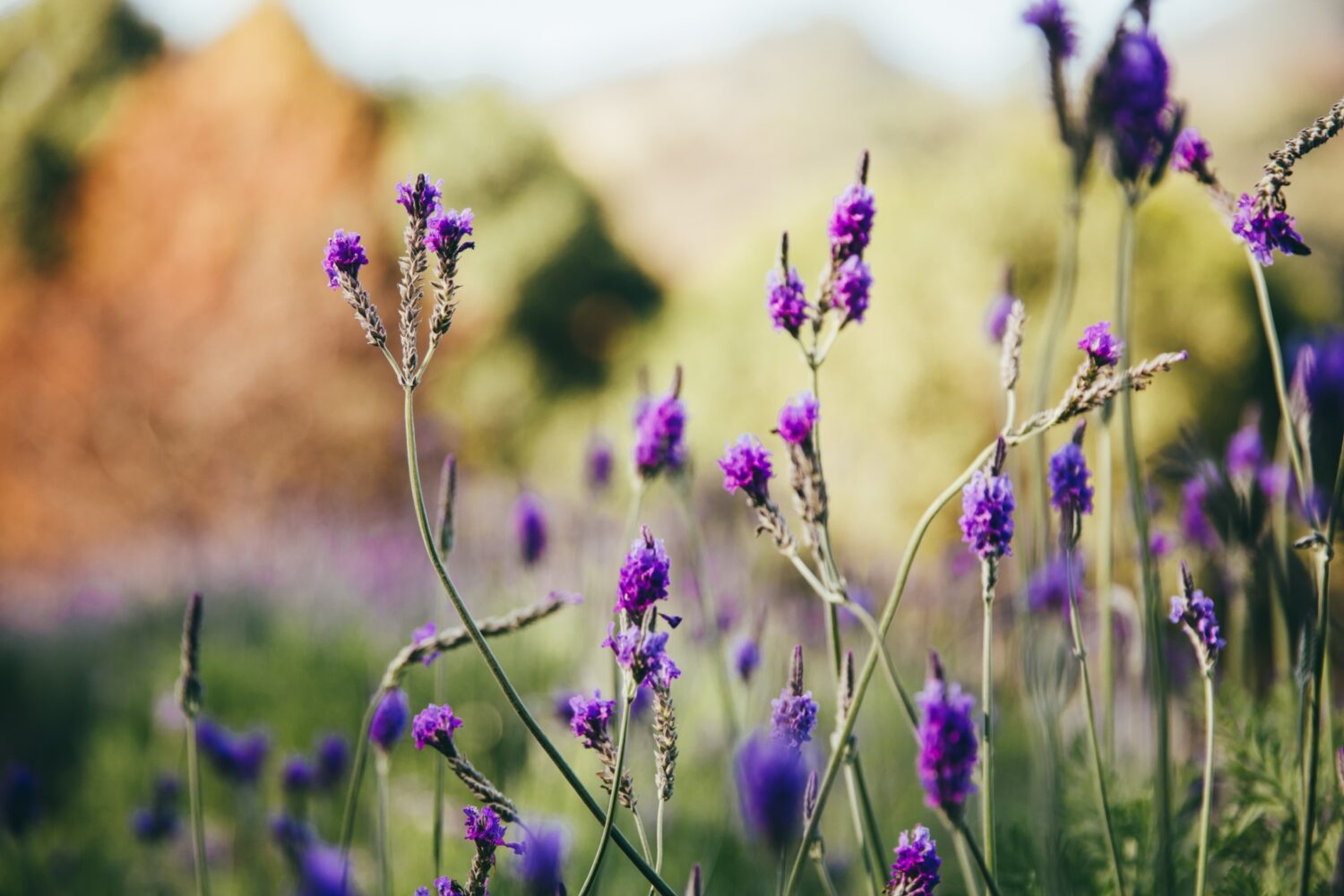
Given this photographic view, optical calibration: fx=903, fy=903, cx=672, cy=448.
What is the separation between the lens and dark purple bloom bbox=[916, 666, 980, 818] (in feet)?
2.02

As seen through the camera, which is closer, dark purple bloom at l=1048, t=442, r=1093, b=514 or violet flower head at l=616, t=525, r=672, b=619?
violet flower head at l=616, t=525, r=672, b=619

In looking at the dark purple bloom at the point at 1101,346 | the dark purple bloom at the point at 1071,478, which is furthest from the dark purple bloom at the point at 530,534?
the dark purple bloom at the point at 1101,346

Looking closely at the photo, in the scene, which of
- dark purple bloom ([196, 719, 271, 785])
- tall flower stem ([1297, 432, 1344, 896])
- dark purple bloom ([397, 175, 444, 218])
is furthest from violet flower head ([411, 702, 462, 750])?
dark purple bloom ([196, 719, 271, 785])

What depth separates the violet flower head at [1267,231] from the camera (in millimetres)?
797

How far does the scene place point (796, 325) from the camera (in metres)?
0.84

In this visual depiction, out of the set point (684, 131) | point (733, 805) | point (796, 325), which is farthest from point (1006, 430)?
point (684, 131)

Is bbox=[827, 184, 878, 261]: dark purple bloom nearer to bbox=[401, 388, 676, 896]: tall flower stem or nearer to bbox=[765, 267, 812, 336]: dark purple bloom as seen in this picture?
bbox=[765, 267, 812, 336]: dark purple bloom

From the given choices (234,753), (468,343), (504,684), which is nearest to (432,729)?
(504,684)

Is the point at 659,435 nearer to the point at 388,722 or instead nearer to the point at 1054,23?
the point at 388,722

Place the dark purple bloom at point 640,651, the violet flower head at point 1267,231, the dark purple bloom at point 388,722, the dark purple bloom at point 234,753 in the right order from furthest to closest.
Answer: the dark purple bloom at point 234,753, the dark purple bloom at point 388,722, the violet flower head at point 1267,231, the dark purple bloom at point 640,651

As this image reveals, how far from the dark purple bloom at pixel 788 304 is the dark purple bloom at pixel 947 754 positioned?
36 centimetres

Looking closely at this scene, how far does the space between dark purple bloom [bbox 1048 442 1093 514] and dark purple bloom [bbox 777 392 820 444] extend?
0.96 ft

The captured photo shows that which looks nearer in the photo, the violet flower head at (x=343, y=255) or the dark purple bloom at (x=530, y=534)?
the violet flower head at (x=343, y=255)

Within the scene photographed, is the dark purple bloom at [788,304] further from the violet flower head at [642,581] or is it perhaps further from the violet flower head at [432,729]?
the violet flower head at [432,729]
